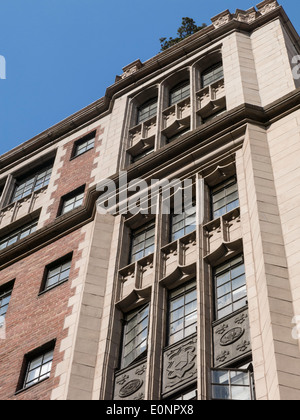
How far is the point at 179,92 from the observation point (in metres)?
32.9

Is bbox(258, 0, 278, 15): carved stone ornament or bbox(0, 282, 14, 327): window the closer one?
bbox(0, 282, 14, 327): window

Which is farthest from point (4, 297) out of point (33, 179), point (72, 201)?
point (33, 179)

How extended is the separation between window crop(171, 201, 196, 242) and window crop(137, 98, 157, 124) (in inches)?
320

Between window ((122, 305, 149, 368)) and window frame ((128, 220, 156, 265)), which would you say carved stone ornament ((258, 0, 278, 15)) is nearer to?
window frame ((128, 220, 156, 265))

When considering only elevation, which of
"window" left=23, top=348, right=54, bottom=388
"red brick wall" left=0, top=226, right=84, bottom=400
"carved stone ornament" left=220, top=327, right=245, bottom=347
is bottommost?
"carved stone ornament" left=220, top=327, right=245, bottom=347

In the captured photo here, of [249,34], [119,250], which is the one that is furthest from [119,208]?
[249,34]

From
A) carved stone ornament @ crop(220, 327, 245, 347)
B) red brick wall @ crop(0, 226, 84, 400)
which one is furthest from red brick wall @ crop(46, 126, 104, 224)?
carved stone ornament @ crop(220, 327, 245, 347)

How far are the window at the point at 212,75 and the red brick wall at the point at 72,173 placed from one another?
4.67m

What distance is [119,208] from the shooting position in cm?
2678

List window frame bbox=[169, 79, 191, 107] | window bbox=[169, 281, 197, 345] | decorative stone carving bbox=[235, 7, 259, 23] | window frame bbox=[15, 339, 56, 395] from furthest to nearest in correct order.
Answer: decorative stone carving bbox=[235, 7, 259, 23], window frame bbox=[169, 79, 191, 107], window frame bbox=[15, 339, 56, 395], window bbox=[169, 281, 197, 345]

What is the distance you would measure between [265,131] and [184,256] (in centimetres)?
526

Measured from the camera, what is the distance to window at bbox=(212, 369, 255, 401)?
57.9ft

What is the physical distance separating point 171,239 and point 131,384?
5.67m

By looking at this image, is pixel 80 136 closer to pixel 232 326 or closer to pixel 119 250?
pixel 119 250
